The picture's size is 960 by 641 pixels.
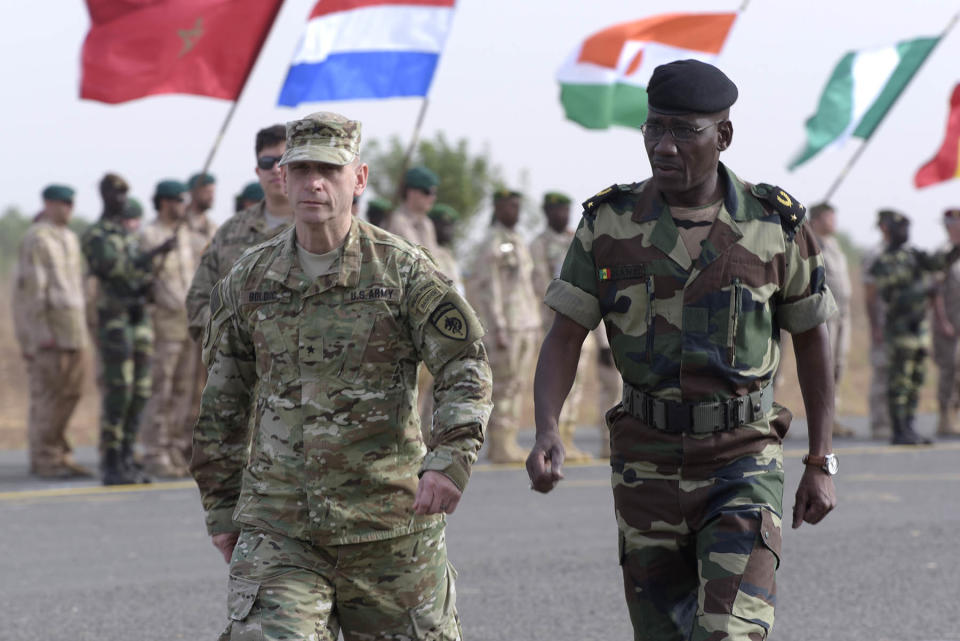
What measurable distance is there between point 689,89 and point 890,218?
34.1 feet

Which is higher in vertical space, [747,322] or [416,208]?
[747,322]

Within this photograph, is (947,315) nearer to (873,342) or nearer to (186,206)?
(873,342)

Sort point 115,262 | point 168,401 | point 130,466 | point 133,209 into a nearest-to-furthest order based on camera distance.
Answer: point 115,262, point 130,466, point 133,209, point 168,401

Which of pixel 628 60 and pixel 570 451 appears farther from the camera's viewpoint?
pixel 628 60

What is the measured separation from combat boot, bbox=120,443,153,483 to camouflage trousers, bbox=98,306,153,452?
0.06m

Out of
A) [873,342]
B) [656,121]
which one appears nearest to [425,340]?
[656,121]

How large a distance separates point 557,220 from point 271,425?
30.9ft

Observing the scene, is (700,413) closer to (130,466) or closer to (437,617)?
(437,617)

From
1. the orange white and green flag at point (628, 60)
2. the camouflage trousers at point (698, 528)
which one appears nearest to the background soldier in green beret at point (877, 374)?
the orange white and green flag at point (628, 60)

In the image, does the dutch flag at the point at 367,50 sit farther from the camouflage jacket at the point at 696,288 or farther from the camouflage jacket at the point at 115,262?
the camouflage jacket at the point at 696,288

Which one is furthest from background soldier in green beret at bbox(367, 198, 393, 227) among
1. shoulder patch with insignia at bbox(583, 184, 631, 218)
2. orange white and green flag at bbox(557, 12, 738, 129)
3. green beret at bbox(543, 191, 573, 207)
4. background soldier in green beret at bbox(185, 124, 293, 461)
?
shoulder patch with insignia at bbox(583, 184, 631, 218)

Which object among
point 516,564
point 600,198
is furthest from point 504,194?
point 600,198

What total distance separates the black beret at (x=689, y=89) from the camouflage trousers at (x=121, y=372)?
776 centimetres

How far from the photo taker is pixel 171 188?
12.4 metres
